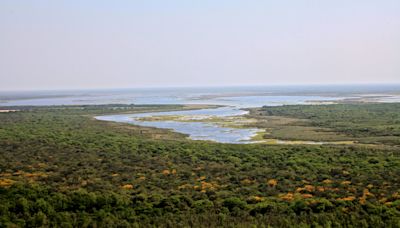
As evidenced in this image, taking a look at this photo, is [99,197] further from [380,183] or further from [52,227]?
[380,183]

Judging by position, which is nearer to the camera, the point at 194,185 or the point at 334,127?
the point at 194,185

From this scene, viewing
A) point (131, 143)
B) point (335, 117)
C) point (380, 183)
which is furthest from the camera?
point (335, 117)

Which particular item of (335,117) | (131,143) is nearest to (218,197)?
(131,143)

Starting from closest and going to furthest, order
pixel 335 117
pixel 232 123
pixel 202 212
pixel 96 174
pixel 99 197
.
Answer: pixel 202 212
pixel 99 197
pixel 96 174
pixel 232 123
pixel 335 117

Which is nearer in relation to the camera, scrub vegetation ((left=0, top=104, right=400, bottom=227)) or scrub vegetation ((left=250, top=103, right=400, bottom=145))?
scrub vegetation ((left=0, top=104, right=400, bottom=227))

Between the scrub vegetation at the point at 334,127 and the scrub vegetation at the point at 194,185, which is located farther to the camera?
the scrub vegetation at the point at 334,127

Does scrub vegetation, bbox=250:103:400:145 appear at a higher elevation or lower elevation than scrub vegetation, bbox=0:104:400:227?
lower

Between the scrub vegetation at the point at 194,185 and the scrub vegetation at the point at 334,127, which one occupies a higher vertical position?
the scrub vegetation at the point at 194,185

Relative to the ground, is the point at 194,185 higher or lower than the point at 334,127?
higher
